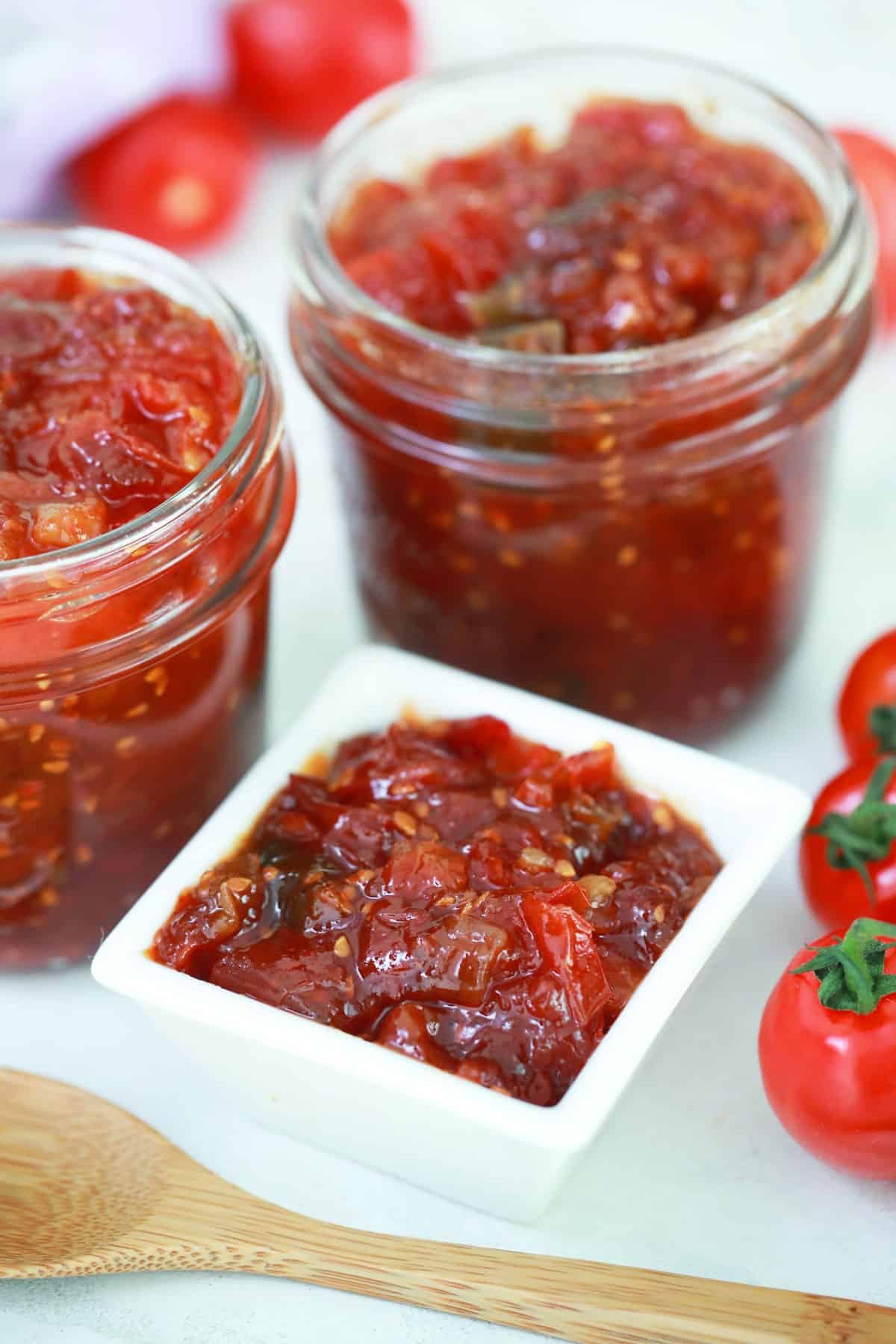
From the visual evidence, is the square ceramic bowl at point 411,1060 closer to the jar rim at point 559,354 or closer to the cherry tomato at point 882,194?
the jar rim at point 559,354

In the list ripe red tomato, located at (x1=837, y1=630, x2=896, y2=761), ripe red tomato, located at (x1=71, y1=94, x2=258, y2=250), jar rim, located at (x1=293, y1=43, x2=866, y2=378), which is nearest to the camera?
jar rim, located at (x1=293, y1=43, x2=866, y2=378)

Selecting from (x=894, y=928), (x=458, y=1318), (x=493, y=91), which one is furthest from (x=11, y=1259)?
(x=493, y=91)

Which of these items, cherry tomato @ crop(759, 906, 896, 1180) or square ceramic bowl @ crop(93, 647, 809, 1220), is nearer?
square ceramic bowl @ crop(93, 647, 809, 1220)

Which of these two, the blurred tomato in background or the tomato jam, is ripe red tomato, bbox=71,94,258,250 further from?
the tomato jam

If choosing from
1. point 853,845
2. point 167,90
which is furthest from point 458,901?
point 167,90

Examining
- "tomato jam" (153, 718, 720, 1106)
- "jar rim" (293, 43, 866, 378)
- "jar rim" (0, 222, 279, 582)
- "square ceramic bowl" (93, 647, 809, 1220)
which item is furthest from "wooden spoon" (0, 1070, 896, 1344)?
"jar rim" (293, 43, 866, 378)

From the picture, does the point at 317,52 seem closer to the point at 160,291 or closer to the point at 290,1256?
the point at 160,291

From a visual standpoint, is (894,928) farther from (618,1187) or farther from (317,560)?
(317,560)
